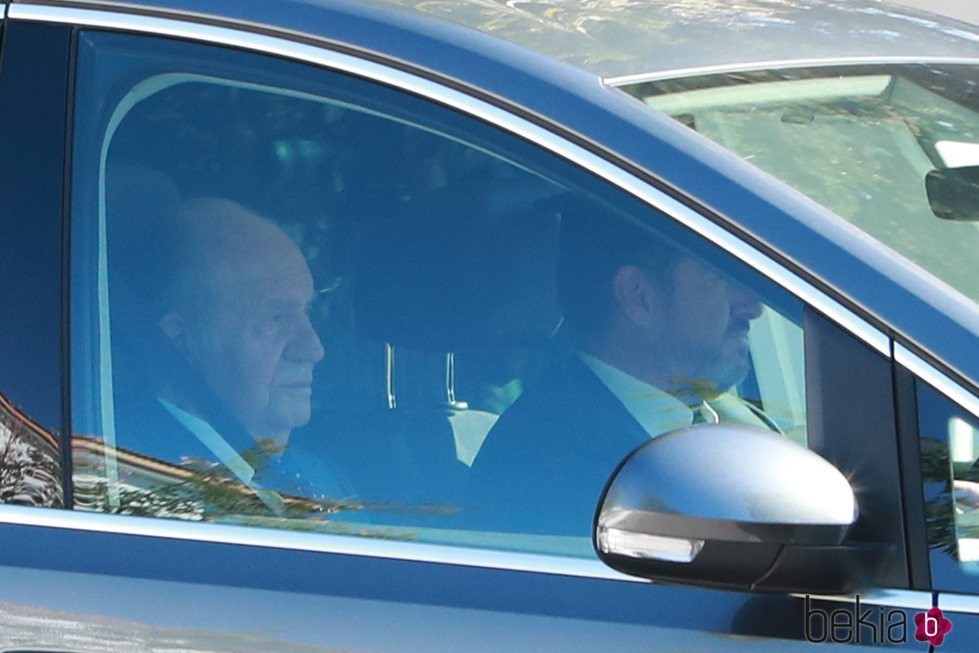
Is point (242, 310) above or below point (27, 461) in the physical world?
above

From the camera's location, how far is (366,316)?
70.1 inches

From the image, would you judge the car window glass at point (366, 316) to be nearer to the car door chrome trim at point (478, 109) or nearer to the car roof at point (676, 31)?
the car door chrome trim at point (478, 109)

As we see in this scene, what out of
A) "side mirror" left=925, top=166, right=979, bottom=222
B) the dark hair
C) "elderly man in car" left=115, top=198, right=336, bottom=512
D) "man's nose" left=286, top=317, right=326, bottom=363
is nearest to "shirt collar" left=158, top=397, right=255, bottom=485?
"elderly man in car" left=115, top=198, right=336, bottom=512

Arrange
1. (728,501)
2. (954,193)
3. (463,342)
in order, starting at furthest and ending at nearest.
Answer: (954,193), (463,342), (728,501)

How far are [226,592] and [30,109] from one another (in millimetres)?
619

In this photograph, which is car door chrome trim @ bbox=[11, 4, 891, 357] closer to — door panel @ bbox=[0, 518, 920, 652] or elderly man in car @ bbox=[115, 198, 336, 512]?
elderly man in car @ bbox=[115, 198, 336, 512]

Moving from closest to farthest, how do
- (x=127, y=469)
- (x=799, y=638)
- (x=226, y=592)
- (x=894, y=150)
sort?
(x=799, y=638)
(x=226, y=592)
(x=127, y=469)
(x=894, y=150)

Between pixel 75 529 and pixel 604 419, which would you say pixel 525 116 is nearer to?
pixel 604 419

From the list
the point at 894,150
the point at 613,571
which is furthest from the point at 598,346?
the point at 894,150

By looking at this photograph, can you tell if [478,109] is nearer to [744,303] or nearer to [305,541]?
[744,303]

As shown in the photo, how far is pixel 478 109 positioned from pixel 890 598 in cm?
67

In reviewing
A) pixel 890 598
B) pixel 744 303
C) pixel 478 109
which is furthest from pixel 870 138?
pixel 890 598

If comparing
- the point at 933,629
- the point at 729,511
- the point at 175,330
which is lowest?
the point at 933,629

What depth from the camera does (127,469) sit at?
5.87ft
